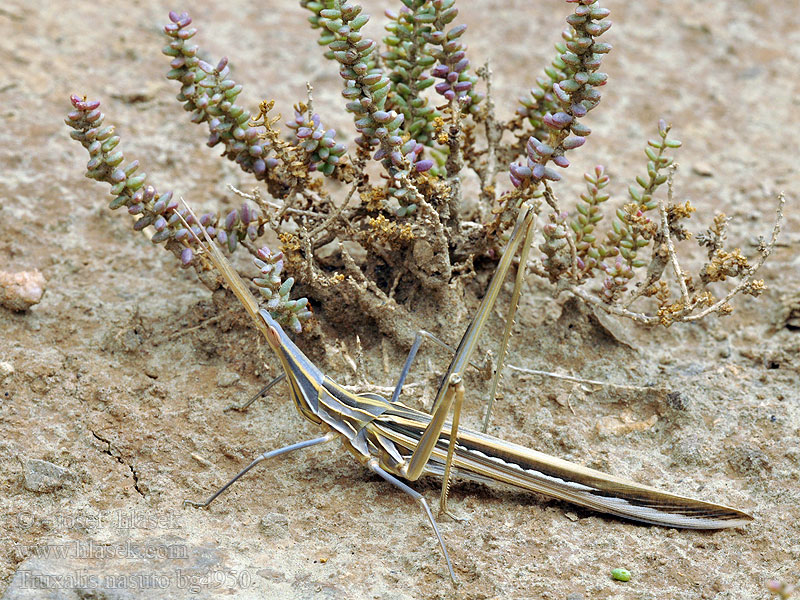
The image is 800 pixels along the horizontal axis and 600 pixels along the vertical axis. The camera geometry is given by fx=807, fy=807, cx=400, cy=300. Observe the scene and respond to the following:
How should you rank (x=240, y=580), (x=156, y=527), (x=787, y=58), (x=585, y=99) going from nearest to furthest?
(x=240, y=580)
(x=156, y=527)
(x=585, y=99)
(x=787, y=58)

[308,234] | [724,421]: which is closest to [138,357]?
[308,234]

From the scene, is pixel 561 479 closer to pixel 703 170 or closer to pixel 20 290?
pixel 20 290

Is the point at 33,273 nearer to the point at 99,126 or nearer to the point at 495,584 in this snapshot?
the point at 99,126

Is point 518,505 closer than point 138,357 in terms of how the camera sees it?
Yes

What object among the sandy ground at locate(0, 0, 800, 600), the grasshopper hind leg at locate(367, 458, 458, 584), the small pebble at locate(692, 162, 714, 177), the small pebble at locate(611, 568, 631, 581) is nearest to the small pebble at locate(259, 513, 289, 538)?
the sandy ground at locate(0, 0, 800, 600)

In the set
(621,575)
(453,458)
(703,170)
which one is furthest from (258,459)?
(703,170)

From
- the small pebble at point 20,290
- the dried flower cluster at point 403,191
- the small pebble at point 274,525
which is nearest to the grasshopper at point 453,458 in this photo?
the small pebble at point 274,525
